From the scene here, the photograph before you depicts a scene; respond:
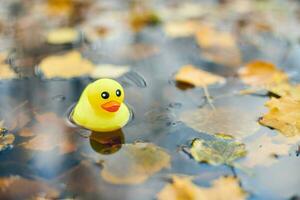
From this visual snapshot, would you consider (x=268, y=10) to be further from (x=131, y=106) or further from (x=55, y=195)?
(x=55, y=195)

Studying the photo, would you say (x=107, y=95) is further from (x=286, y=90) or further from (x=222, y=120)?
(x=286, y=90)

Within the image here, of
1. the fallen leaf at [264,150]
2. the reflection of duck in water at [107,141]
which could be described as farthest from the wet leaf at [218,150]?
the reflection of duck in water at [107,141]

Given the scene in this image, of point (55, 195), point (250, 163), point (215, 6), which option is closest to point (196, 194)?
point (250, 163)

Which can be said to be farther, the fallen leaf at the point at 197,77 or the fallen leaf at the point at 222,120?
the fallen leaf at the point at 197,77

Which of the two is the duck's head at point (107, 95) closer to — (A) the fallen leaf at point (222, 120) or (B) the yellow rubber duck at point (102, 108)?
(B) the yellow rubber duck at point (102, 108)

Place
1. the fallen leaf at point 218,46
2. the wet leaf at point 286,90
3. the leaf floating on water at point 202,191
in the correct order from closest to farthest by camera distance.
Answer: the leaf floating on water at point 202,191 → the wet leaf at point 286,90 → the fallen leaf at point 218,46

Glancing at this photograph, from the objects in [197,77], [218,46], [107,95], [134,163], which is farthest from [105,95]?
[218,46]

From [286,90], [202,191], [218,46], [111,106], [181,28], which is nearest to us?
[202,191]
